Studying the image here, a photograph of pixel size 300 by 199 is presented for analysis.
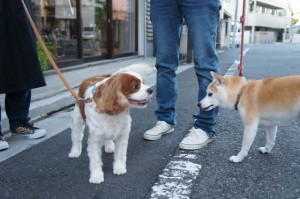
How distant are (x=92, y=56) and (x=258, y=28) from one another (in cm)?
5828

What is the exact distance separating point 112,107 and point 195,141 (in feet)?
3.42

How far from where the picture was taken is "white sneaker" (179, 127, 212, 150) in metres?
3.02

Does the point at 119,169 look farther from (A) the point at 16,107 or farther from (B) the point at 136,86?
(A) the point at 16,107

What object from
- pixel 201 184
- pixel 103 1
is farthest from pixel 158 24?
pixel 103 1

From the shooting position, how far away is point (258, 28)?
62094mm

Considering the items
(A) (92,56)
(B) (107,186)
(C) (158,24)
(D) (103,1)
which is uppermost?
(D) (103,1)

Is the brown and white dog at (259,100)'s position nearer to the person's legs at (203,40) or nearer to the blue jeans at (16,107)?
the person's legs at (203,40)

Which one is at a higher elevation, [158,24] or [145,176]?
[158,24]

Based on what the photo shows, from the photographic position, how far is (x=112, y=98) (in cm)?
228

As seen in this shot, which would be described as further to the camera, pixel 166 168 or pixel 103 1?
pixel 103 1

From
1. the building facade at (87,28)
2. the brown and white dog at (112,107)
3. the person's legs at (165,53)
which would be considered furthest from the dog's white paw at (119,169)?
the building facade at (87,28)

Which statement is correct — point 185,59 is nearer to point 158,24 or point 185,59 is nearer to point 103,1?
point 103,1

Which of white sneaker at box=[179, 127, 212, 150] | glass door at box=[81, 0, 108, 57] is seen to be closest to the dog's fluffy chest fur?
white sneaker at box=[179, 127, 212, 150]

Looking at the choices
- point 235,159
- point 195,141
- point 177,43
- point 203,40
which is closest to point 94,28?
point 177,43
